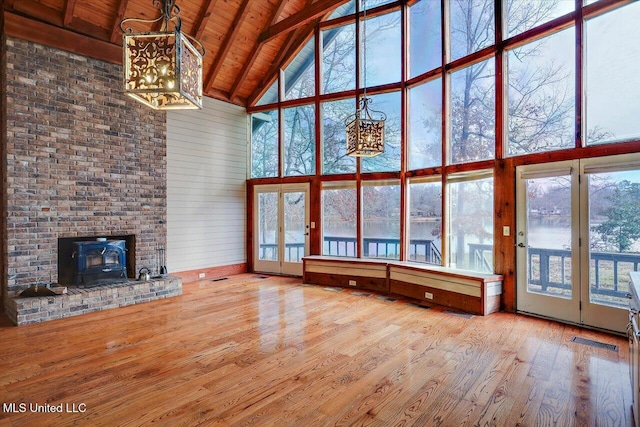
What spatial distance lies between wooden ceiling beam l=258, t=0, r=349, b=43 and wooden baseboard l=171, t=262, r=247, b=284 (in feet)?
16.1

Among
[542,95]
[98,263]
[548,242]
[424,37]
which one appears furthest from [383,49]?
[98,263]

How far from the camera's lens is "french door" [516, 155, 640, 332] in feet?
12.6

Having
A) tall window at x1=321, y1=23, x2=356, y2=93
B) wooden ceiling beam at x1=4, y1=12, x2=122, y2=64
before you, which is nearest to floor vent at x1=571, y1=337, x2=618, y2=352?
tall window at x1=321, y1=23, x2=356, y2=93

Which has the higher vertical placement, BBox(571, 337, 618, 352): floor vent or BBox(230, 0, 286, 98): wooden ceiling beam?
BBox(230, 0, 286, 98): wooden ceiling beam

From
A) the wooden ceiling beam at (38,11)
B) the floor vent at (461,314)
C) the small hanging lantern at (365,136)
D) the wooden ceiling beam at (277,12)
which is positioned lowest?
the floor vent at (461,314)

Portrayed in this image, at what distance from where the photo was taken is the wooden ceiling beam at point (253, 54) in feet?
22.2

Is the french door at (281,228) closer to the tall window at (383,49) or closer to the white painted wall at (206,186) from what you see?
the white painted wall at (206,186)

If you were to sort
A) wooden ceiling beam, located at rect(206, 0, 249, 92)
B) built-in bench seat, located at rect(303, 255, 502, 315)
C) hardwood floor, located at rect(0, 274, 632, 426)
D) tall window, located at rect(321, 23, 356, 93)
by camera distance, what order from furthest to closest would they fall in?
tall window, located at rect(321, 23, 356, 93)
wooden ceiling beam, located at rect(206, 0, 249, 92)
built-in bench seat, located at rect(303, 255, 502, 315)
hardwood floor, located at rect(0, 274, 632, 426)

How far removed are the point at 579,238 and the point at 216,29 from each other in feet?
22.3

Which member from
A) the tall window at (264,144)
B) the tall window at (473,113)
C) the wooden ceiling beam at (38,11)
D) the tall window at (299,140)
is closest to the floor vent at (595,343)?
the tall window at (473,113)

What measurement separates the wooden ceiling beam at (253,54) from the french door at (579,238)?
529cm

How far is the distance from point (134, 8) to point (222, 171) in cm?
332

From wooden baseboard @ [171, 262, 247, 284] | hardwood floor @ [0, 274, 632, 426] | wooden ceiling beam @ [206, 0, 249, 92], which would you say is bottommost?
hardwood floor @ [0, 274, 632, 426]

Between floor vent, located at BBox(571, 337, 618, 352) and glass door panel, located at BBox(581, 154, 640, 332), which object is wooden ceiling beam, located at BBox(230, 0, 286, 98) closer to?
glass door panel, located at BBox(581, 154, 640, 332)
